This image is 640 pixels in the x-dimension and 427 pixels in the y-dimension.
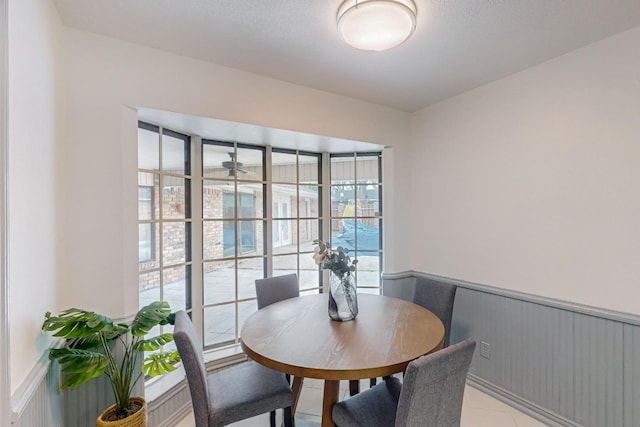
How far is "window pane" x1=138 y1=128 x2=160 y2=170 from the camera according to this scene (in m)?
2.12

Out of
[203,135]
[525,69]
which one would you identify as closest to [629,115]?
[525,69]

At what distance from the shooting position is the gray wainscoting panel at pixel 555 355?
1.79 m

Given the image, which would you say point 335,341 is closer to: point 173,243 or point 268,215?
point 173,243

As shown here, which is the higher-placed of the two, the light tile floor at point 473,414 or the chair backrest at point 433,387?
the chair backrest at point 433,387

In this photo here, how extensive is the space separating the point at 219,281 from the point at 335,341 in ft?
5.06

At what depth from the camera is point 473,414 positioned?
219 cm

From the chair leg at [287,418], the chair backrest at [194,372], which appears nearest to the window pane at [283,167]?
the chair backrest at [194,372]

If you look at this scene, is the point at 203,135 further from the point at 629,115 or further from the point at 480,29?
the point at 629,115

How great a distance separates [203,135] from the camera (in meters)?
2.59

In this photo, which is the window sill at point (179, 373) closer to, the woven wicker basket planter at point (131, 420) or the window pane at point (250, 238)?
the woven wicker basket planter at point (131, 420)

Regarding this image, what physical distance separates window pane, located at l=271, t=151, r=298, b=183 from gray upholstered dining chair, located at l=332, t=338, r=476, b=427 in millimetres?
2175

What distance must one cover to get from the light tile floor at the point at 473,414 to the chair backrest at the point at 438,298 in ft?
1.69

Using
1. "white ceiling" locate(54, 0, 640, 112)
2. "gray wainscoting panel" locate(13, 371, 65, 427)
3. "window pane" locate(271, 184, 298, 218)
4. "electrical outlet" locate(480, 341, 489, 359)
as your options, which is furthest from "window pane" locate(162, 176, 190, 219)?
"electrical outlet" locate(480, 341, 489, 359)

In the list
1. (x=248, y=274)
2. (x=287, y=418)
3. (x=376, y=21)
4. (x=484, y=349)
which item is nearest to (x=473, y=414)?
(x=484, y=349)
